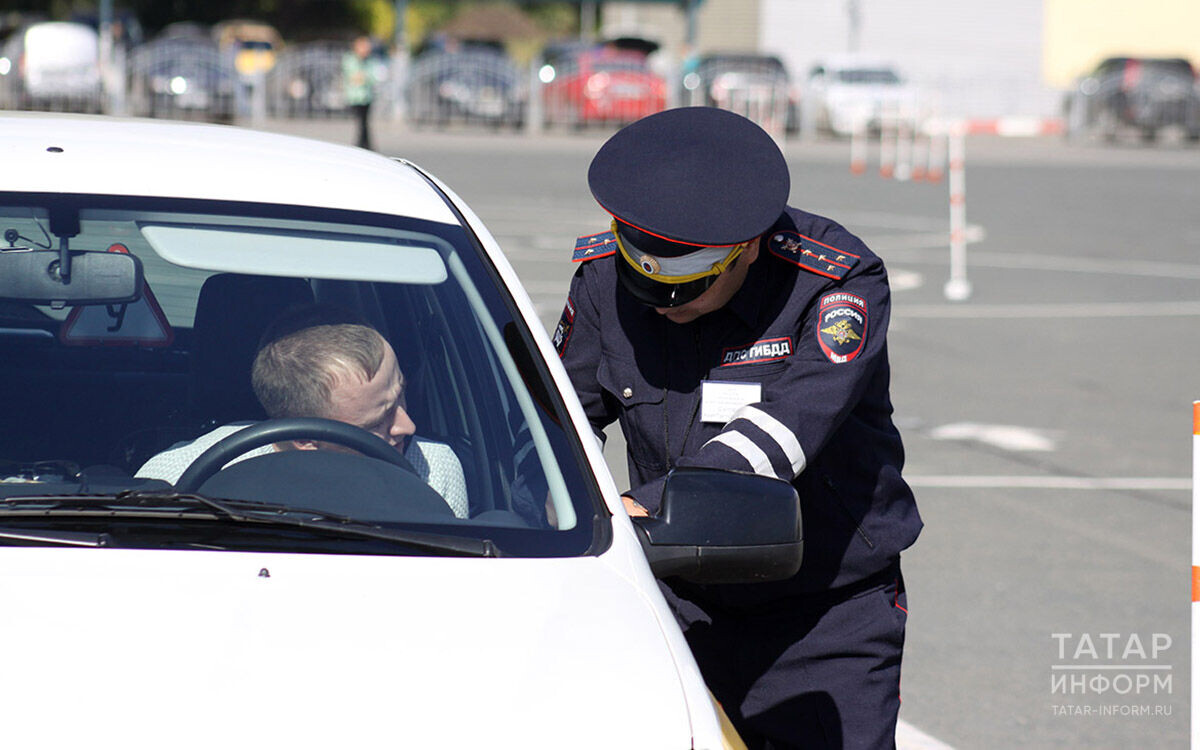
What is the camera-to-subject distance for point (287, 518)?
7.61ft

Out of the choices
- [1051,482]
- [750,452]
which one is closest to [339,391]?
[750,452]

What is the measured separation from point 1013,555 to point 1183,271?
998 cm

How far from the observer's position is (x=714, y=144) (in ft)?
8.96

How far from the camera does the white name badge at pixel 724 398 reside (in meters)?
2.79

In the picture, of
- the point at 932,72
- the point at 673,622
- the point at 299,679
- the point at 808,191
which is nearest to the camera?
the point at 299,679

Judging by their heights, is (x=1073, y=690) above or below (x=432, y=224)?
below

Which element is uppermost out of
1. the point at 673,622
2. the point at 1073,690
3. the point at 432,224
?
the point at 432,224

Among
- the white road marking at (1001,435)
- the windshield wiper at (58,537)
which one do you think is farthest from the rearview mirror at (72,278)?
the white road marking at (1001,435)

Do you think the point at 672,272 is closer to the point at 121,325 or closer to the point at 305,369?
the point at 305,369

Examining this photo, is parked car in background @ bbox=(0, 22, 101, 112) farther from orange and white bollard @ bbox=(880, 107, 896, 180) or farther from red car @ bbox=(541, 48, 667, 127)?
orange and white bollard @ bbox=(880, 107, 896, 180)

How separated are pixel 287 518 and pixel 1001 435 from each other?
21.5 feet

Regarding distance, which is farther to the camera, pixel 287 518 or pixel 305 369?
pixel 305 369

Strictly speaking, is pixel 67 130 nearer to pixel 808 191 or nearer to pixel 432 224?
pixel 432 224

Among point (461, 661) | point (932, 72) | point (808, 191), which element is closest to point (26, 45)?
point (808, 191)
